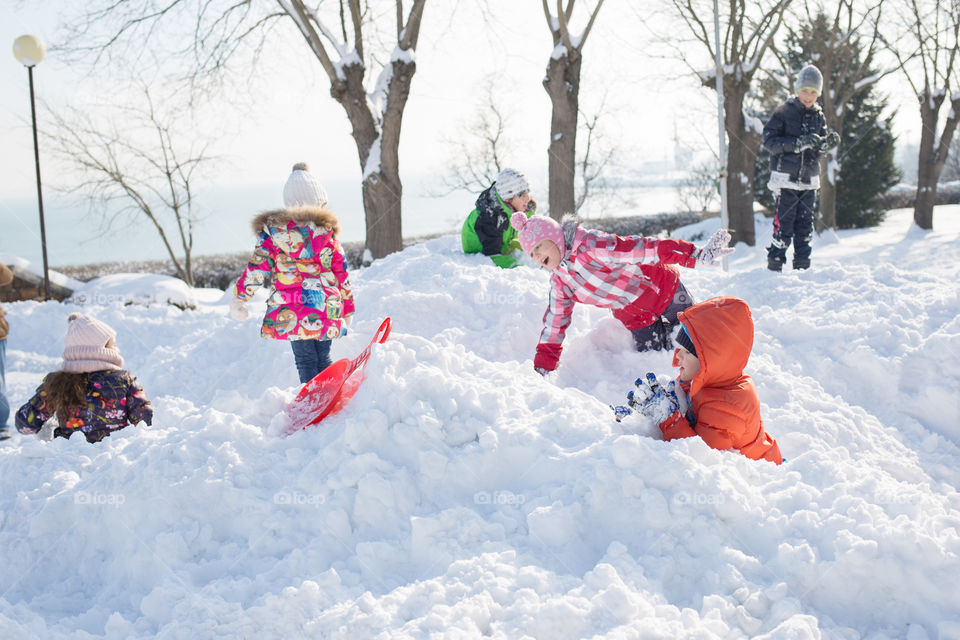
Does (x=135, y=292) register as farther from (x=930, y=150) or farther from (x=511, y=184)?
(x=930, y=150)

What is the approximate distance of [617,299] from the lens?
4.41m

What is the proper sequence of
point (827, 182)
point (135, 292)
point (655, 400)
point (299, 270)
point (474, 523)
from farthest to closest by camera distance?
point (827, 182), point (135, 292), point (299, 270), point (655, 400), point (474, 523)

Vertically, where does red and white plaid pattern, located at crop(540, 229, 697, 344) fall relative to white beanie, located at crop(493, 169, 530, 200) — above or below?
below

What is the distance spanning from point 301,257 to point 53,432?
1.82 metres

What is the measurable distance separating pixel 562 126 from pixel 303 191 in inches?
275

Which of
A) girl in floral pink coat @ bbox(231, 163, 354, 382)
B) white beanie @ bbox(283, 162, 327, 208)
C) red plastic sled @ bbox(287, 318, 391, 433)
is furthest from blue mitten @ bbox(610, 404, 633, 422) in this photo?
white beanie @ bbox(283, 162, 327, 208)

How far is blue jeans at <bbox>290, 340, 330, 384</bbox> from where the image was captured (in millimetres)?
4312

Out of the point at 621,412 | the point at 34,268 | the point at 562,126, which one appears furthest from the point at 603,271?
the point at 34,268

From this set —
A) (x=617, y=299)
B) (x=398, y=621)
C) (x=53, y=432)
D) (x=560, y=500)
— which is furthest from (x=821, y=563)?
(x=53, y=432)

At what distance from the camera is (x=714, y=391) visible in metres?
3.02

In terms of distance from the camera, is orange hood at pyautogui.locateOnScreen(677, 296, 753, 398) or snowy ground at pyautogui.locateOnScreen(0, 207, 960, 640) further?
orange hood at pyautogui.locateOnScreen(677, 296, 753, 398)

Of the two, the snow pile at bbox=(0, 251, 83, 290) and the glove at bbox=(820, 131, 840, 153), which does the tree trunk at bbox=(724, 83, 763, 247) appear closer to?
the glove at bbox=(820, 131, 840, 153)

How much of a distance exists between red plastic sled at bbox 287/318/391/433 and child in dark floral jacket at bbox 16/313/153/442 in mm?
1217

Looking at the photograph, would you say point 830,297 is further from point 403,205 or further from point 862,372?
point 403,205
